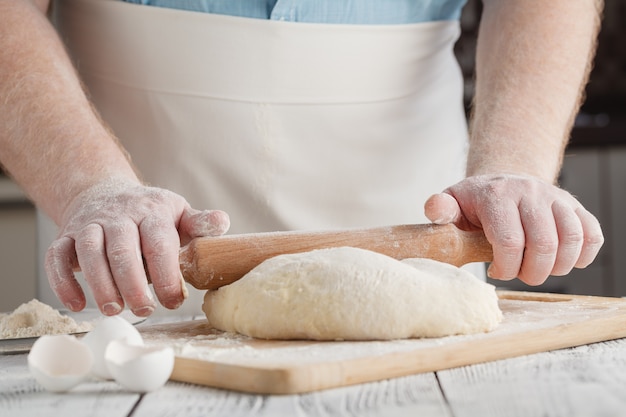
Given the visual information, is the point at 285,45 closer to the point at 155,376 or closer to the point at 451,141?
the point at 451,141

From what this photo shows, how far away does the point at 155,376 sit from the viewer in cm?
84

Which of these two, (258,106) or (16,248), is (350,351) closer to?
(258,106)

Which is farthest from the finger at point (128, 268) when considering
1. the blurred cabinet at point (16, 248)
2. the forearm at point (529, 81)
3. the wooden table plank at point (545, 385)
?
the blurred cabinet at point (16, 248)

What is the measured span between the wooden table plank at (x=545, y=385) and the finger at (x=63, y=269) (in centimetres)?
48

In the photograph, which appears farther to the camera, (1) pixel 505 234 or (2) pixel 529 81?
(2) pixel 529 81

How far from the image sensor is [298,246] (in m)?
1.18

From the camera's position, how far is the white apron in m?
1.61

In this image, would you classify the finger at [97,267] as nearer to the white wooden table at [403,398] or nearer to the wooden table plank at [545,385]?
the white wooden table at [403,398]

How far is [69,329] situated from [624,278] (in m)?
2.72

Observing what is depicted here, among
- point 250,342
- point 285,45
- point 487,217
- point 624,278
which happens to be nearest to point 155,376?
point 250,342

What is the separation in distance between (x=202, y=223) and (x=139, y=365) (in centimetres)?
36

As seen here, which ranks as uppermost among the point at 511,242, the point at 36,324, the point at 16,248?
the point at 511,242

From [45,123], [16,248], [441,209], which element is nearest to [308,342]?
[441,209]

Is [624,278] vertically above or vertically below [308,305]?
below
